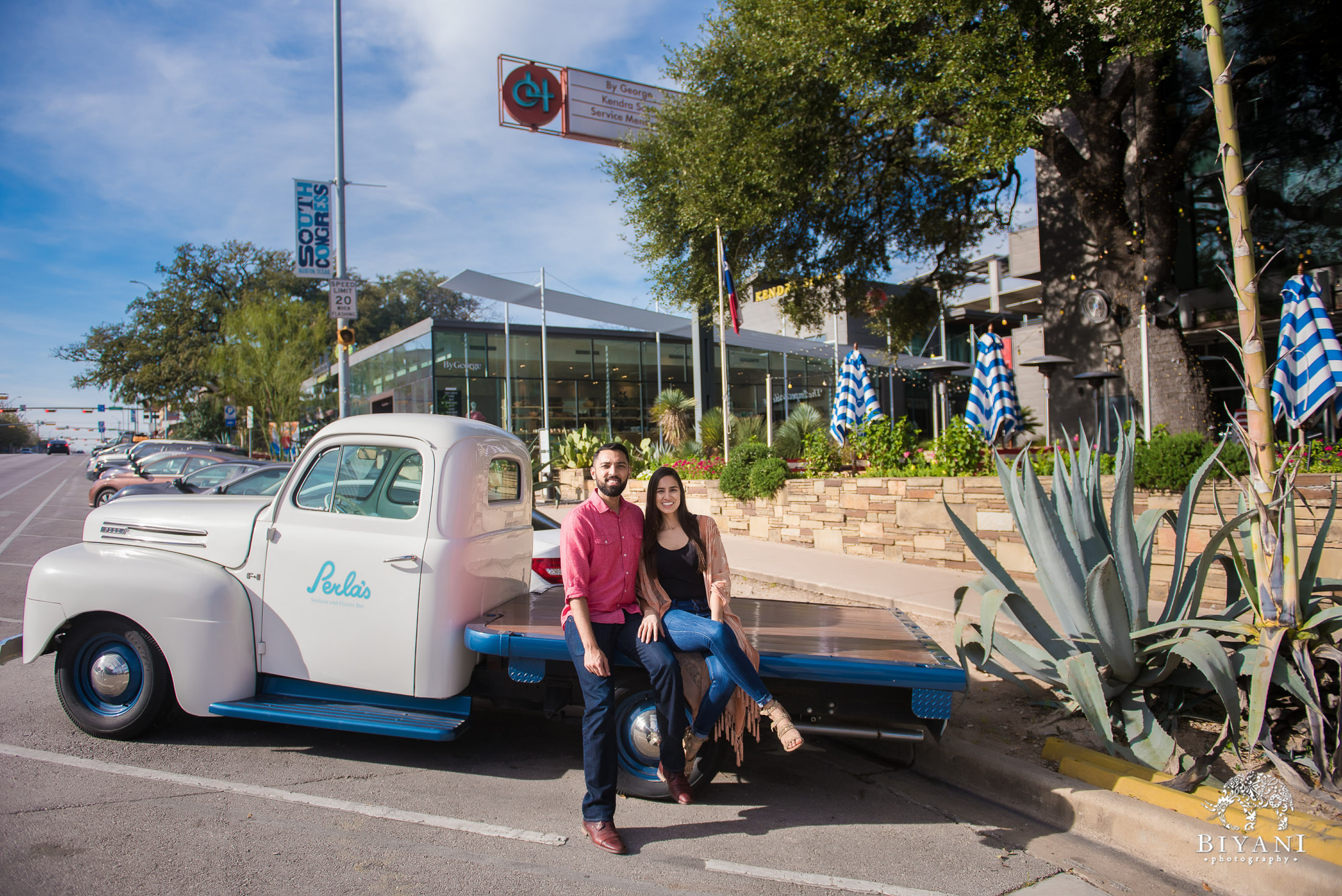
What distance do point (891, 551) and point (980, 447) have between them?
1.73 meters

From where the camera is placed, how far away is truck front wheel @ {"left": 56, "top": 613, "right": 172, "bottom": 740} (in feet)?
14.5

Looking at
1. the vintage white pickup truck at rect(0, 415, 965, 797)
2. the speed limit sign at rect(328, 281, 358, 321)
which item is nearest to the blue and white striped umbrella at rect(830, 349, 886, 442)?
the speed limit sign at rect(328, 281, 358, 321)

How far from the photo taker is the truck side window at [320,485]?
458 centimetres

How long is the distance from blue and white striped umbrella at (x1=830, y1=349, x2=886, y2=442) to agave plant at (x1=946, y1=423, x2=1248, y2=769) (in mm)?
8612

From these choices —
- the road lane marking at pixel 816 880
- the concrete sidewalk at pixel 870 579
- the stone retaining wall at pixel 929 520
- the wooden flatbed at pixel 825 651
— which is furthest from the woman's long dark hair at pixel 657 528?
the stone retaining wall at pixel 929 520

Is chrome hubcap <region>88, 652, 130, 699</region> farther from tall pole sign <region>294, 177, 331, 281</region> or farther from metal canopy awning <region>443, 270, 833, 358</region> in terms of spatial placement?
metal canopy awning <region>443, 270, 833, 358</region>

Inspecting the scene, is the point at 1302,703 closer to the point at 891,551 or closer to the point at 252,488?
the point at 891,551

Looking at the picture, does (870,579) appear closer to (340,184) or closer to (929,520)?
(929,520)

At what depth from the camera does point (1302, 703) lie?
397 centimetres

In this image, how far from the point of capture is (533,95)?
19.2 metres

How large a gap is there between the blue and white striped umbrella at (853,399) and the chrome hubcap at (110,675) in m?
10.7

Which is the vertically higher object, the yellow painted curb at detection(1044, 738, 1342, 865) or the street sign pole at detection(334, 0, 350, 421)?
the street sign pole at detection(334, 0, 350, 421)

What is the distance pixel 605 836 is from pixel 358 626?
174cm

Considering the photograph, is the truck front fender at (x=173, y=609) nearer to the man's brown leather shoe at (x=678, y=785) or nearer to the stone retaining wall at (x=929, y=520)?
the man's brown leather shoe at (x=678, y=785)
